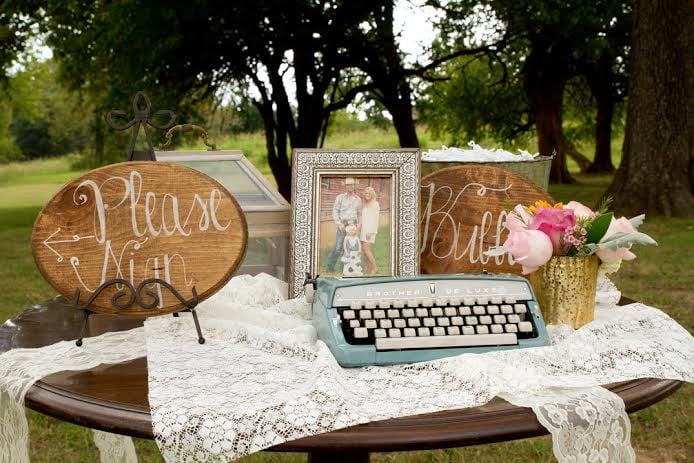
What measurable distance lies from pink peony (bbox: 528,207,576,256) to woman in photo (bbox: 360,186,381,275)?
413 millimetres

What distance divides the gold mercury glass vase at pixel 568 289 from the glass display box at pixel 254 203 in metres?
0.68

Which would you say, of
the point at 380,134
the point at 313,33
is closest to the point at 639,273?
the point at 313,33

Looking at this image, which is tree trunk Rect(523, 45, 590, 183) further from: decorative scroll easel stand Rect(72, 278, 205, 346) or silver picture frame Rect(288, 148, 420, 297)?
decorative scroll easel stand Rect(72, 278, 205, 346)

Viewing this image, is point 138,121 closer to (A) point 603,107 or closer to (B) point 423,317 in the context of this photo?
(B) point 423,317

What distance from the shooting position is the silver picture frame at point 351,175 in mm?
1864

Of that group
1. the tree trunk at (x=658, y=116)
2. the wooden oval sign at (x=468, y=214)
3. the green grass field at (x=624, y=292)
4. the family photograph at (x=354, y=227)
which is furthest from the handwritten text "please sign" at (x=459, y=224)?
the tree trunk at (x=658, y=116)

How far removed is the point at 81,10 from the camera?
38.1 ft

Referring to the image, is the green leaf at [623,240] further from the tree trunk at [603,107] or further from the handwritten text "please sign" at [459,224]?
the tree trunk at [603,107]

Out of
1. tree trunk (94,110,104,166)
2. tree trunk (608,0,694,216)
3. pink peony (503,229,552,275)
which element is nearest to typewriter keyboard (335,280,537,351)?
pink peony (503,229,552,275)

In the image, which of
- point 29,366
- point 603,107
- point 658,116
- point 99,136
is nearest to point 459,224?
point 29,366

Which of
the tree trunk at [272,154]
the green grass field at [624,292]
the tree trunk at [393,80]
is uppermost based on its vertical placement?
the tree trunk at [393,80]

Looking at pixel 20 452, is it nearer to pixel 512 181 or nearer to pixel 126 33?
pixel 512 181

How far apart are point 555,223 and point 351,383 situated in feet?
1.89

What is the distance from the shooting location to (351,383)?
4.23 ft
